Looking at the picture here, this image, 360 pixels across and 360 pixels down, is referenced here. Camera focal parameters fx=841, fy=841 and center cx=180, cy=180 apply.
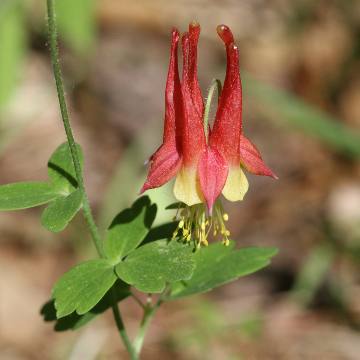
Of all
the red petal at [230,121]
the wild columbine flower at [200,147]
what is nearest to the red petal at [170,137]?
the wild columbine flower at [200,147]

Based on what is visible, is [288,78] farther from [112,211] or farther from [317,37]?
[112,211]

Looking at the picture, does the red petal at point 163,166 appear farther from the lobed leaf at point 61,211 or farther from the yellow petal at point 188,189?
the lobed leaf at point 61,211

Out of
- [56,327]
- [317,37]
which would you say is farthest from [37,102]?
[56,327]

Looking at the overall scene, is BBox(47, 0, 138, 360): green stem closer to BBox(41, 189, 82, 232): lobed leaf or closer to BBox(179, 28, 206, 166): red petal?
BBox(41, 189, 82, 232): lobed leaf

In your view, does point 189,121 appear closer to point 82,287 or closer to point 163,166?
point 163,166

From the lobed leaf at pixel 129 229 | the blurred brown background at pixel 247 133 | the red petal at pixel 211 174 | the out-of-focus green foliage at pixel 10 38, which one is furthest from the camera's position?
the blurred brown background at pixel 247 133

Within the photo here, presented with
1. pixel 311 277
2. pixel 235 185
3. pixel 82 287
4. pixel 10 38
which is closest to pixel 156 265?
pixel 82 287
